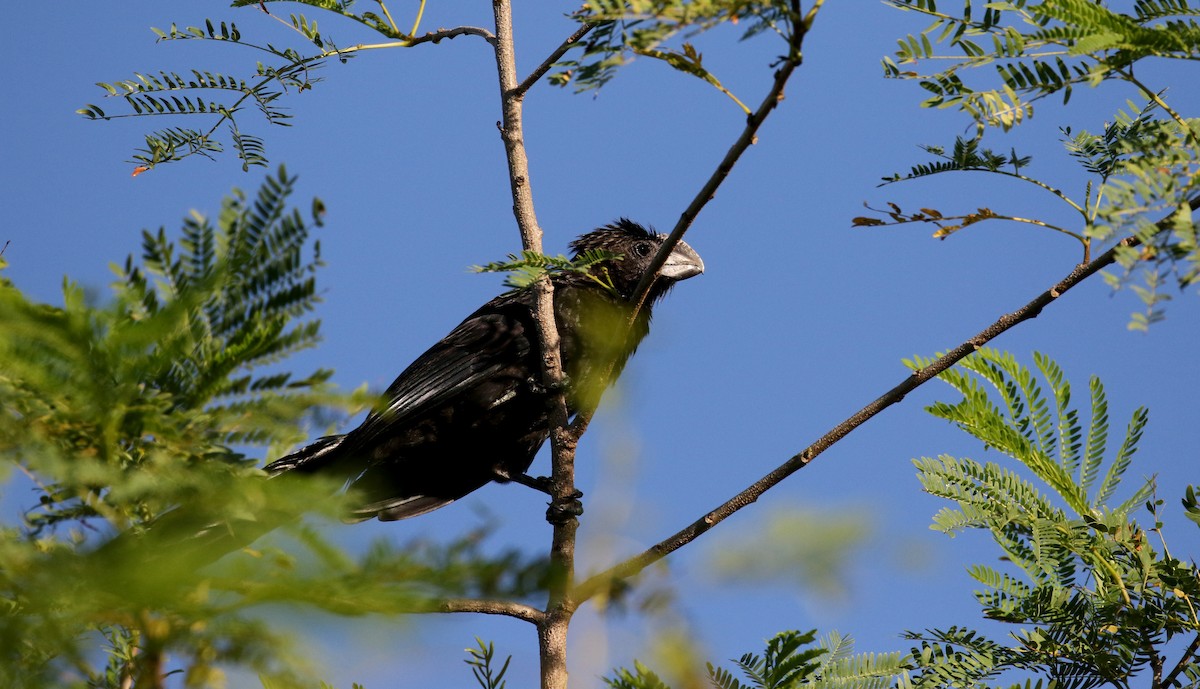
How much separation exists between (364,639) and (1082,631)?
2.04m

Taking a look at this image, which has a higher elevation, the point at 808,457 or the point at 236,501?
the point at 808,457

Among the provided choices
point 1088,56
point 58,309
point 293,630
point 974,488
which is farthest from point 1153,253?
point 58,309

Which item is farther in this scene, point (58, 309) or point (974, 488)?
point (974, 488)

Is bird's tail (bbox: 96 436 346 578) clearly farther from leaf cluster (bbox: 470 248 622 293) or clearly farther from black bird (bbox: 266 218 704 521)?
black bird (bbox: 266 218 704 521)

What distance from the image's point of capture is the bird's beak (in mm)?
5719

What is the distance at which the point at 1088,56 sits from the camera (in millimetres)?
1963

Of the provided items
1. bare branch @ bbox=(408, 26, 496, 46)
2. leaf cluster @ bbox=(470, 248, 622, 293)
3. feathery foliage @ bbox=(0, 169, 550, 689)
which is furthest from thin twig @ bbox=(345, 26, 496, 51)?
feathery foliage @ bbox=(0, 169, 550, 689)

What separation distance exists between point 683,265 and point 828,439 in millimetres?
3307

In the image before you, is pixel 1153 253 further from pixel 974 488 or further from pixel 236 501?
pixel 236 501

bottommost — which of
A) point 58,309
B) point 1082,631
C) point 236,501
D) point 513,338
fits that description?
point 1082,631

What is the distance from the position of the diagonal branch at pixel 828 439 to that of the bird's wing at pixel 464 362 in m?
2.04

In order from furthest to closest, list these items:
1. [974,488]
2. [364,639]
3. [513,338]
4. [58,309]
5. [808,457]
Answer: [513,338] < [974,488] < [808,457] < [58,309] < [364,639]

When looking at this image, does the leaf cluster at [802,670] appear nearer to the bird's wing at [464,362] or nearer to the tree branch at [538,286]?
the tree branch at [538,286]

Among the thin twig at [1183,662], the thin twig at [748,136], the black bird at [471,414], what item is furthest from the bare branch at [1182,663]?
the black bird at [471,414]
